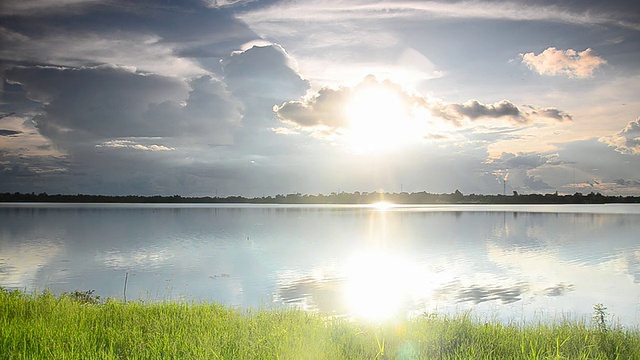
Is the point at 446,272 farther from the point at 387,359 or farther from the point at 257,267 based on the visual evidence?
the point at 387,359

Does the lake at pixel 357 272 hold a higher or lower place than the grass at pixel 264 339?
lower

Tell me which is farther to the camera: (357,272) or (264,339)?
(357,272)

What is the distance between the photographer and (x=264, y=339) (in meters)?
9.91

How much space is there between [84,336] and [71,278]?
22.2m

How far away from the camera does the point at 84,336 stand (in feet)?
33.1

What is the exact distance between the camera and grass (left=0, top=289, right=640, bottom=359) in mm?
9195

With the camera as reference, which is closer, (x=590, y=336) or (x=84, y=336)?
(x=84, y=336)

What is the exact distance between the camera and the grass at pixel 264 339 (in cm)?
920

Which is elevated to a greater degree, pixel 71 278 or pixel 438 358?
pixel 438 358

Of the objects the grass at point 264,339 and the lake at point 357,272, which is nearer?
the grass at point 264,339

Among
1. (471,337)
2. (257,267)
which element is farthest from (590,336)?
(257,267)

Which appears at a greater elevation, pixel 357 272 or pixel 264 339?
pixel 264 339

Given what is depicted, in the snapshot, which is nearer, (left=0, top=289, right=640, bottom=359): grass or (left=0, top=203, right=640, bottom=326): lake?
(left=0, top=289, right=640, bottom=359): grass

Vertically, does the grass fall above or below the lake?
above
